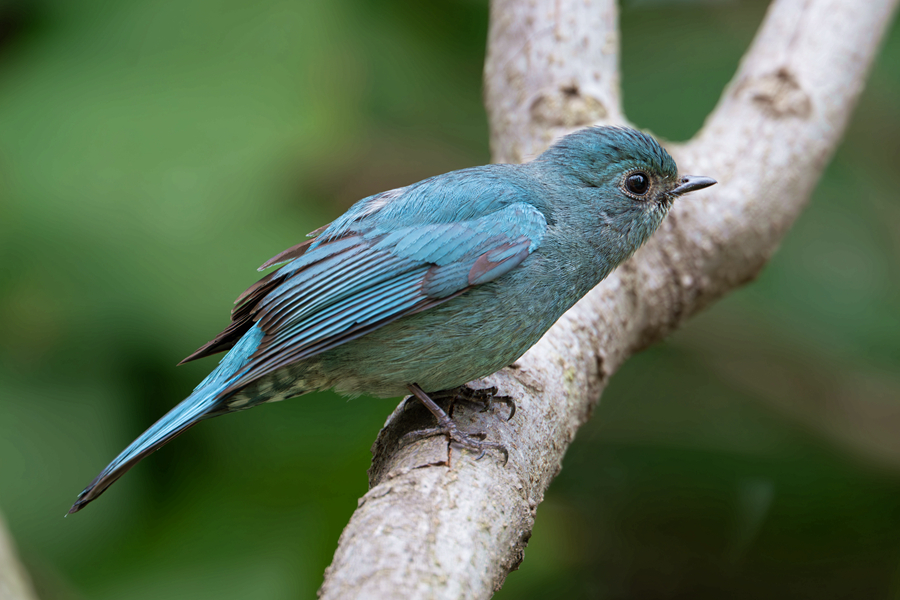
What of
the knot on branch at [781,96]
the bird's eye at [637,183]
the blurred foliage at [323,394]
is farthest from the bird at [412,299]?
the knot on branch at [781,96]

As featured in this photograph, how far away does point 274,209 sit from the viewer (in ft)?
13.9

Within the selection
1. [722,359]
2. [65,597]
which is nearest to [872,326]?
[722,359]

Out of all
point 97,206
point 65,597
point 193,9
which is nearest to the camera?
point 65,597

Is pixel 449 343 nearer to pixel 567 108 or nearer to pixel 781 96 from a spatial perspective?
pixel 567 108

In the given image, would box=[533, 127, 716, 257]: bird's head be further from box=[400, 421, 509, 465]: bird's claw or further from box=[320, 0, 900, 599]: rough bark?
box=[400, 421, 509, 465]: bird's claw

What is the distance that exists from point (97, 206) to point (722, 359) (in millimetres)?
3788

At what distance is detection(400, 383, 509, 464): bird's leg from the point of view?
7.63 ft

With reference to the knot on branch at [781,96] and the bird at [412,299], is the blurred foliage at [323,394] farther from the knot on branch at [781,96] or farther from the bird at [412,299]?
the bird at [412,299]

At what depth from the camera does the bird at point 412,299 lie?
250 centimetres

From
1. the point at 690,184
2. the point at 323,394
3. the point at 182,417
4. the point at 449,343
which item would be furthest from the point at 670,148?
the point at 182,417

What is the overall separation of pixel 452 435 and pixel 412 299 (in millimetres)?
462

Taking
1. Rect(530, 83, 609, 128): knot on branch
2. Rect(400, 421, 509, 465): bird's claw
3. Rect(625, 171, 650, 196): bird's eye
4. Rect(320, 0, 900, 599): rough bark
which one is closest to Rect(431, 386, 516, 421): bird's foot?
Rect(320, 0, 900, 599): rough bark

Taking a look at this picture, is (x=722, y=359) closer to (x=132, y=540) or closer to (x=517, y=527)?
(x=517, y=527)

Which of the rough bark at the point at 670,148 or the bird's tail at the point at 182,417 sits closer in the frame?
the bird's tail at the point at 182,417
